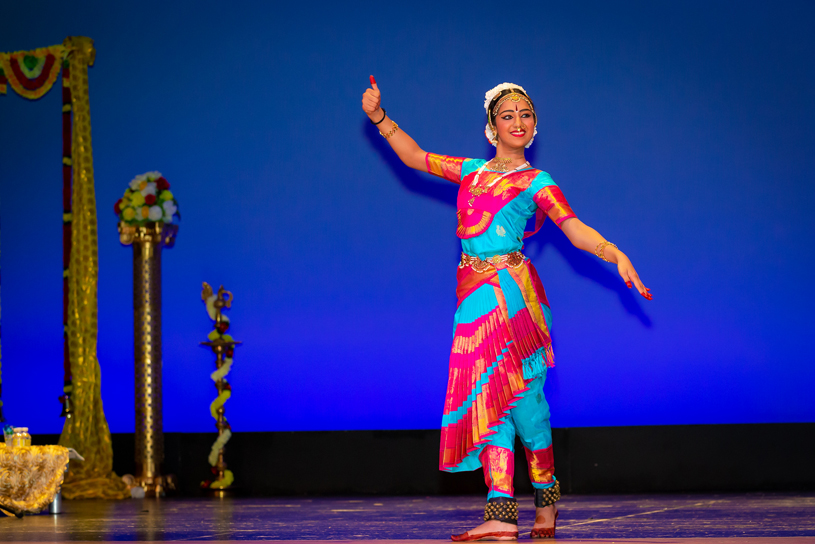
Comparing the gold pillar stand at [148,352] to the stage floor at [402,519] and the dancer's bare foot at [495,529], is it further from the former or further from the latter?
the dancer's bare foot at [495,529]

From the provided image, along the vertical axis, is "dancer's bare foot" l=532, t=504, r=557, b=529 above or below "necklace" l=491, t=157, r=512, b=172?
below

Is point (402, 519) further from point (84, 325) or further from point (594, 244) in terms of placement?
point (84, 325)

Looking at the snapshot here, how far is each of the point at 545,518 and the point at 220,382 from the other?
109 inches

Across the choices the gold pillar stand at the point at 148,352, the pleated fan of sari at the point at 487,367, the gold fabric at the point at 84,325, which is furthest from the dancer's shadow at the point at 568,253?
the pleated fan of sari at the point at 487,367

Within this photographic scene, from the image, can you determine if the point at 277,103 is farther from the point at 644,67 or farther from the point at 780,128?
the point at 780,128

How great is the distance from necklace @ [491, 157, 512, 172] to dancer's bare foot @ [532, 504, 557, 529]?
1.08 m

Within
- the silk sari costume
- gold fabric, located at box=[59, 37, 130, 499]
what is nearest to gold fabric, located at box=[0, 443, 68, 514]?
gold fabric, located at box=[59, 37, 130, 499]

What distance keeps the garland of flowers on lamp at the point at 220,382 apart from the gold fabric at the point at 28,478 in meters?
1.11

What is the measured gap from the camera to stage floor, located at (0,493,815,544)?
2.79 metres

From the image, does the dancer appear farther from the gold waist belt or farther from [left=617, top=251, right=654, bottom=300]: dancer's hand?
[left=617, top=251, right=654, bottom=300]: dancer's hand

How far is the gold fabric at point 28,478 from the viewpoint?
12.3 ft

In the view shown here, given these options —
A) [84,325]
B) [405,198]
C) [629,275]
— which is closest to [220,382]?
[84,325]

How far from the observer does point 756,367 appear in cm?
477

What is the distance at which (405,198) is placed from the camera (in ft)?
16.8
